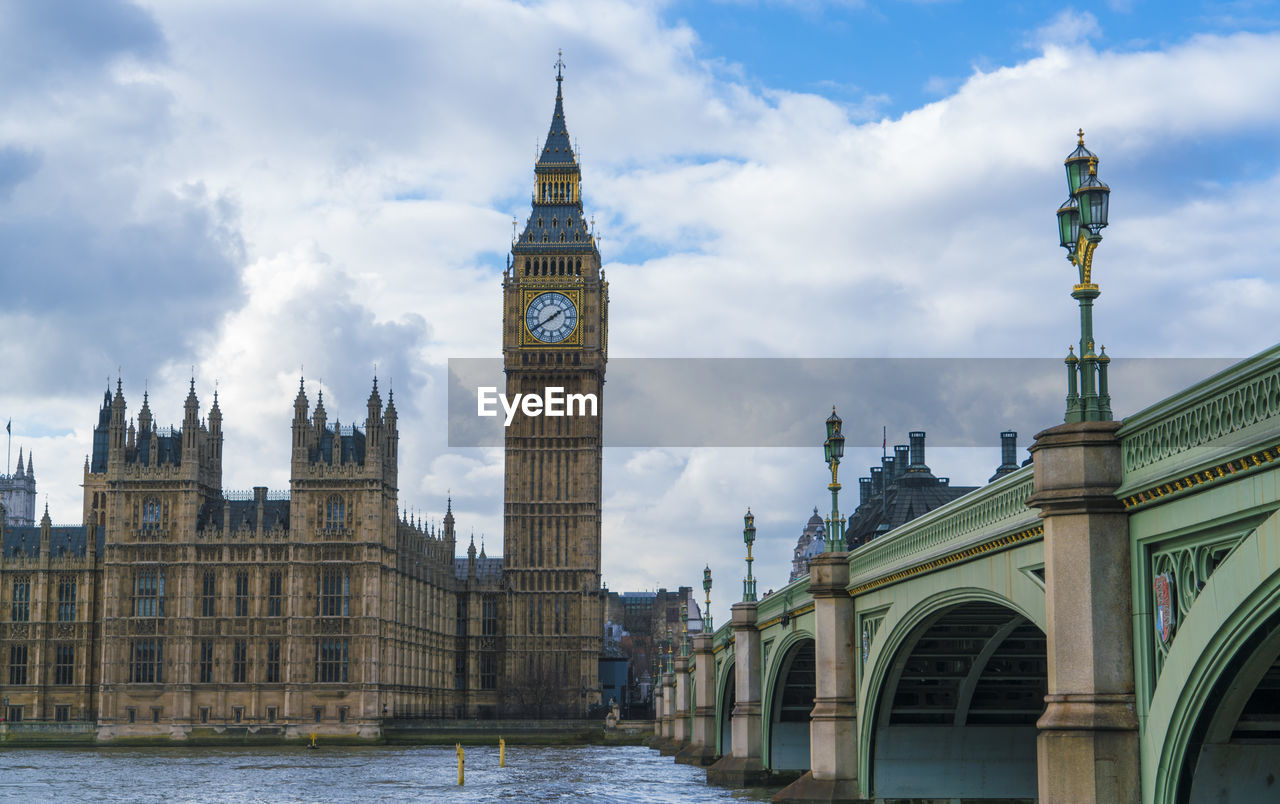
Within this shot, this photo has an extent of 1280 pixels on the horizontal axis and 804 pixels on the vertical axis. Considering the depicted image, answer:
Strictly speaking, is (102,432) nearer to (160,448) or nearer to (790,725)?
(160,448)

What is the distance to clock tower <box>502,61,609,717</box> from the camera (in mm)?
138500

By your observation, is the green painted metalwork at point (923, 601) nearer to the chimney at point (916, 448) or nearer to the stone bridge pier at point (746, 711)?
the stone bridge pier at point (746, 711)

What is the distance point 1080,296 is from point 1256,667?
484cm

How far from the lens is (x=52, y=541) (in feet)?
405

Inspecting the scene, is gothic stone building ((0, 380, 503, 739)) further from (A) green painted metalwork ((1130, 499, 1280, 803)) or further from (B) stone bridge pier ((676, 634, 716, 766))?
(A) green painted metalwork ((1130, 499, 1280, 803))

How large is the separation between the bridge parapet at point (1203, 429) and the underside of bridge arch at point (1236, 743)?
5.65 ft

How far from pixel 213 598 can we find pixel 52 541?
16.3m

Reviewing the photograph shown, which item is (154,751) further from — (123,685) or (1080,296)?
(1080,296)

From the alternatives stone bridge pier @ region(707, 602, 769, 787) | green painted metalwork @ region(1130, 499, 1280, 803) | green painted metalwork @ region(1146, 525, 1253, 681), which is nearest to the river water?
stone bridge pier @ region(707, 602, 769, 787)

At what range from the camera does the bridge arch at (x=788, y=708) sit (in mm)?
51312

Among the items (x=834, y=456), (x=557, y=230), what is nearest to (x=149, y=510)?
(x=557, y=230)

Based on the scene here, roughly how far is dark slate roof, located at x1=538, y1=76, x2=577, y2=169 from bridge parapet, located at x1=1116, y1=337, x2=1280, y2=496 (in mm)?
136730

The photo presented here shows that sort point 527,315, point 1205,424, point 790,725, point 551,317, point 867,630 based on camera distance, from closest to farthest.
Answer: point 1205,424
point 867,630
point 790,725
point 527,315
point 551,317

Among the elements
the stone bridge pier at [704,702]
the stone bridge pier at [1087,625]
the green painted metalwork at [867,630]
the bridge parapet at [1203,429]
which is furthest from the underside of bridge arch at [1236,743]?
the stone bridge pier at [704,702]
